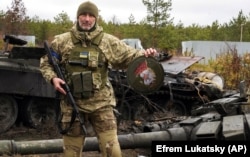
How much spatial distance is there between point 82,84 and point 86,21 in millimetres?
575

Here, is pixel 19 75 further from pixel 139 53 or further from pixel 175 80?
Result: pixel 139 53

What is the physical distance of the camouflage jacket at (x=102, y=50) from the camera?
4.96 m

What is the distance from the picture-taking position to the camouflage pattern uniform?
16.3 feet

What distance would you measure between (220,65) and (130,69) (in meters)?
12.0

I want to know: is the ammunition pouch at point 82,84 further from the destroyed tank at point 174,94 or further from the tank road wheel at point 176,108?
the tank road wheel at point 176,108

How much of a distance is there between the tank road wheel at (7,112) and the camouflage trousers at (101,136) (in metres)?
5.26

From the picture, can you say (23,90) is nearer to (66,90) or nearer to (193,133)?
(193,133)

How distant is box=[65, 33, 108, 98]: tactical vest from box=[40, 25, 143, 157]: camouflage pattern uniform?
1.1 inches

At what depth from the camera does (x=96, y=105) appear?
16.3ft

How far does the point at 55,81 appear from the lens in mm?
4836

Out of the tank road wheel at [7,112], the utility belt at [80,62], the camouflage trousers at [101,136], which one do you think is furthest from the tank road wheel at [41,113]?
the utility belt at [80,62]

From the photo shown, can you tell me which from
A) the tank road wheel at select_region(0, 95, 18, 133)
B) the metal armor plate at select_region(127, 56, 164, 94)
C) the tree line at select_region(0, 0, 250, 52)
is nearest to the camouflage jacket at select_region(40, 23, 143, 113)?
the metal armor plate at select_region(127, 56, 164, 94)

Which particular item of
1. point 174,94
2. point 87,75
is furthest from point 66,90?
point 174,94

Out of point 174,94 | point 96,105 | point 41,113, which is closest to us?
point 96,105
